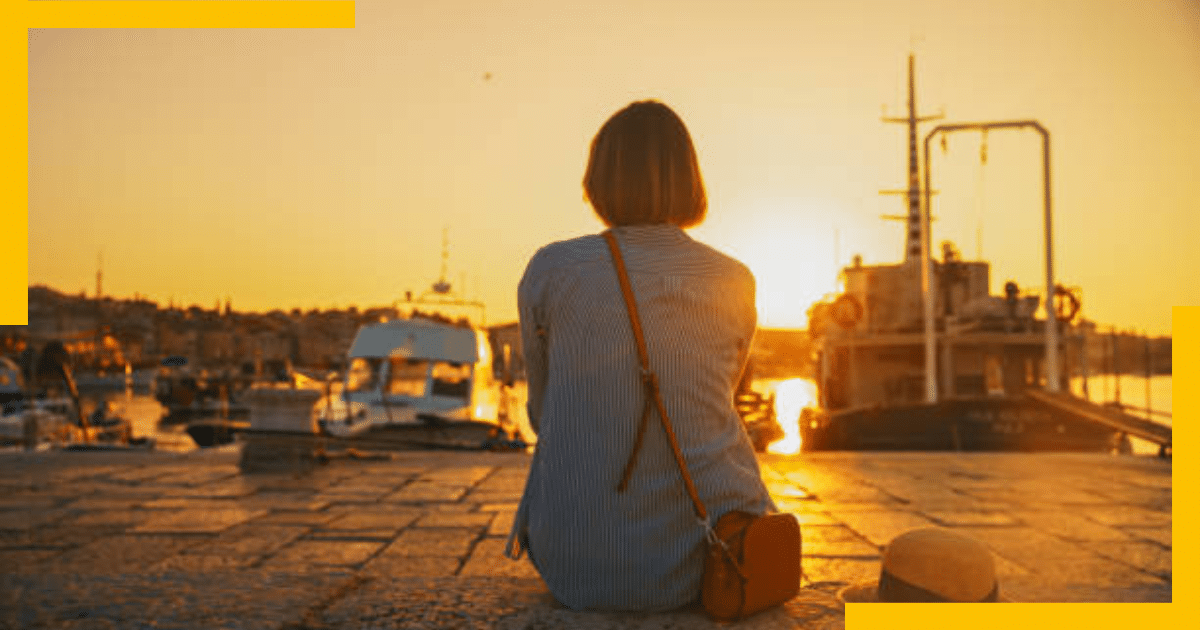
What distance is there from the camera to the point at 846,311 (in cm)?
2386

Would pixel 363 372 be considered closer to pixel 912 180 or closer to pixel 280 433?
pixel 280 433

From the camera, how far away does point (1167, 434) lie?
32.2 ft

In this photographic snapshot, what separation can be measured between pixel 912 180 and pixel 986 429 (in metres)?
17.3

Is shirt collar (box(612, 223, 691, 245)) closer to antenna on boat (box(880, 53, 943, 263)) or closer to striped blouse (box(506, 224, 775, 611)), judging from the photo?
striped blouse (box(506, 224, 775, 611))

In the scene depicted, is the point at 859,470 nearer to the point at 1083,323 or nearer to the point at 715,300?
the point at 715,300

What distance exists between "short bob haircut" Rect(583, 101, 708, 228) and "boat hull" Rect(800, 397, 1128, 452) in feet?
46.1

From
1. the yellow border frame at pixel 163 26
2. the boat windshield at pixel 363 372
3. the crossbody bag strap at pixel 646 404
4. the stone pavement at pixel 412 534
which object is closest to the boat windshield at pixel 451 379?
the boat windshield at pixel 363 372

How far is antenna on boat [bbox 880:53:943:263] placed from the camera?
1153 inches

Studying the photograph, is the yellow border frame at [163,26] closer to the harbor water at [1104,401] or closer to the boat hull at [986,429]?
the harbor water at [1104,401]

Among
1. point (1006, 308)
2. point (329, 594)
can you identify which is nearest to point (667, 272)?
point (329, 594)

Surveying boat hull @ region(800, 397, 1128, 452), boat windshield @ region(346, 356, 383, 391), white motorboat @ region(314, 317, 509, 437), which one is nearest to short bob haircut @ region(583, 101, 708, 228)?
white motorboat @ region(314, 317, 509, 437)

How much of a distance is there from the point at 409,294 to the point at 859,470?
43.3 feet

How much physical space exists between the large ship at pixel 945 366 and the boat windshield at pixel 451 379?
21.7 ft

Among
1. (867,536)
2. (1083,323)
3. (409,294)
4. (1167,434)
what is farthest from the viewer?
(1083,323)
